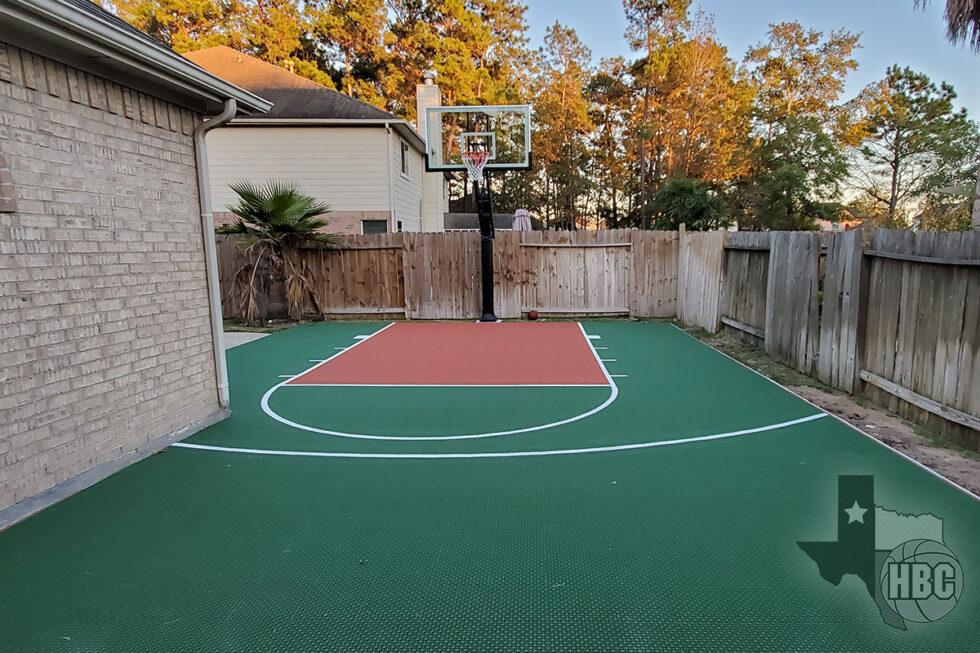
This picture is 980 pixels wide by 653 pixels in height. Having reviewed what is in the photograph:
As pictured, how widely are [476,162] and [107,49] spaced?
8.29m

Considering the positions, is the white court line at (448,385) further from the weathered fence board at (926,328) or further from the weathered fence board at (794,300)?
the weathered fence board at (926,328)

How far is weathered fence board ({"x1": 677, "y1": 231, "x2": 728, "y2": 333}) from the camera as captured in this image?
31.2ft

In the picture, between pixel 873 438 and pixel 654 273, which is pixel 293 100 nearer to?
pixel 654 273

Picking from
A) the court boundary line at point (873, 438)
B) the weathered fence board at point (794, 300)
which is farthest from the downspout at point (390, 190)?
the weathered fence board at point (794, 300)

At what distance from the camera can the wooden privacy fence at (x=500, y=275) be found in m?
11.7

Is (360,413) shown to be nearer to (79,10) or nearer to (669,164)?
(79,10)

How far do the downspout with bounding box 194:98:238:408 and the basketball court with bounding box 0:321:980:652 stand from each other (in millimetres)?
596

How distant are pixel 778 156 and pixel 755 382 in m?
21.5

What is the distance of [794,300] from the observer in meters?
6.80

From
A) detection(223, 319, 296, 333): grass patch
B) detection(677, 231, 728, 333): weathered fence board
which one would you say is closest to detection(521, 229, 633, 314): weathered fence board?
detection(677, 231, 728, 333): weathered fence board

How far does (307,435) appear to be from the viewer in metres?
4.81

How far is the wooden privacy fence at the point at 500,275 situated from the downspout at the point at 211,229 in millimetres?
6722

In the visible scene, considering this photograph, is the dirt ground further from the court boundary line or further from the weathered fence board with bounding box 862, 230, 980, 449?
the weathered fence board with bounding box 862, 230, 980, 449

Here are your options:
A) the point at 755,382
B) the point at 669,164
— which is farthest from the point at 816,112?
the point at 755,382
